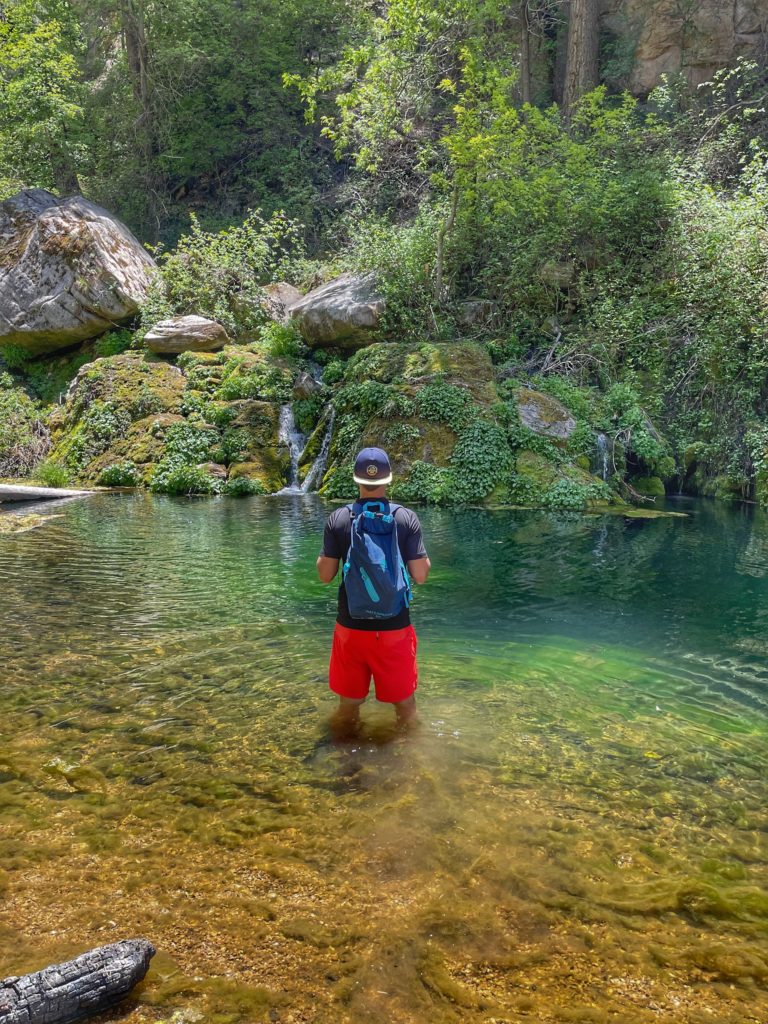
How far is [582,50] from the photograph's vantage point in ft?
65.7

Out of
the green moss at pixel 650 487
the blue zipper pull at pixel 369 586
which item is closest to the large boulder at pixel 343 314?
the green moss at pixel 650 487

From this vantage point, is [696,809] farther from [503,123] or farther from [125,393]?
[125,393]

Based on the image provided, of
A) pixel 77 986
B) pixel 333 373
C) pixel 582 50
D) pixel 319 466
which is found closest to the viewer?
pixel 77 986

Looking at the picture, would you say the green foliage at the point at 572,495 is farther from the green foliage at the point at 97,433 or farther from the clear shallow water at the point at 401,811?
the green foliage at the point at 97,433

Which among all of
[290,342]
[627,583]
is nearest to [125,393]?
[290,342]

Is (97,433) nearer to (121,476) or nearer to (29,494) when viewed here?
(121,476)

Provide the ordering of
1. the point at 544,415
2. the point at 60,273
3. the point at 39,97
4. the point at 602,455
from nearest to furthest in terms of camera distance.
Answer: the point at 602,455, the point at 544,415, the point at 60,273, the point at 39,97

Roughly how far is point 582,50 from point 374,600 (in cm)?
2197

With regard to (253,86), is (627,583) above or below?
below

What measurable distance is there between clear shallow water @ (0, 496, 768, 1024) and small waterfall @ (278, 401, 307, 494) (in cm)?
879

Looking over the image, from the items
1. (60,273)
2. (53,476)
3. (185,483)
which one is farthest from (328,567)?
(60,273)

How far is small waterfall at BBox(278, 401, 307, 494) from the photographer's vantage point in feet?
52.1

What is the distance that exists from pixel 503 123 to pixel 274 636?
13196 millimetres

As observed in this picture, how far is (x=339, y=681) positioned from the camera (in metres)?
4.16
